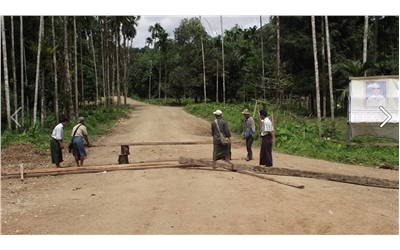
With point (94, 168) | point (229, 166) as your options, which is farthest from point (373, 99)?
point (94, 168)

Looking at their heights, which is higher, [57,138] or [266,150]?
[57,138]

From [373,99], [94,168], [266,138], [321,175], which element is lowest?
[321,175]

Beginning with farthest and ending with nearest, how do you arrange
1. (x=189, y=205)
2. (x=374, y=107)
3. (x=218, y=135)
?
1. (x=374, y=107)
2. (x=218, y=135)
3. (x=189, y=205)

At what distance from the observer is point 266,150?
380 inches

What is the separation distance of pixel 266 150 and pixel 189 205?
3.45 meters

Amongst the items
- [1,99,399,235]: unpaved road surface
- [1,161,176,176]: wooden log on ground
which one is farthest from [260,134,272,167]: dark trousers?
[1,161,176,176]: wooden log on ground

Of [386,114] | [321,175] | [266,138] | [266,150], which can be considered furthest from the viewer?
[386,114]

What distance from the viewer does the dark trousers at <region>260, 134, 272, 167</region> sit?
957 cm

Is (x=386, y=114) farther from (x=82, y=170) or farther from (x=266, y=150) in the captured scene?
(x=82, y=170)

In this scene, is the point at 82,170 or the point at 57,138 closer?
the point at 82,170

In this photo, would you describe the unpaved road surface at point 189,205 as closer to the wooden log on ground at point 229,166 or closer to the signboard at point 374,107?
the wooden log on ground at point 229,166

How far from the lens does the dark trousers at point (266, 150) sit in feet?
31.4

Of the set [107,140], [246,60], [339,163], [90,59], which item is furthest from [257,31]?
[339,163]

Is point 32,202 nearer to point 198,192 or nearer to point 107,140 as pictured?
point 198,192
